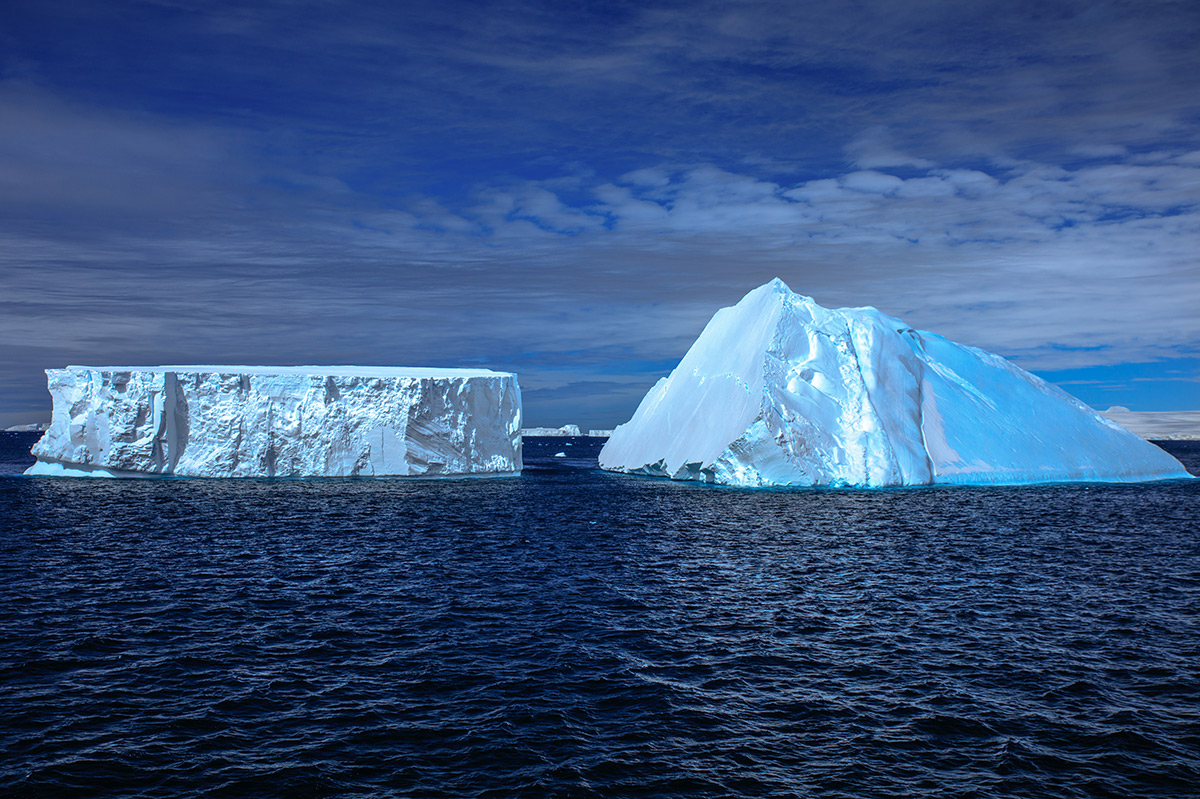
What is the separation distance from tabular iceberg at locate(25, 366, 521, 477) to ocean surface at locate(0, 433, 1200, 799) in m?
17.8

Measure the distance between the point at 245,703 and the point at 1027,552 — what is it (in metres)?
19.5

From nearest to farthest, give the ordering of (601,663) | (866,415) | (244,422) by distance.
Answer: (601,663) → (866,415) → (244,422)

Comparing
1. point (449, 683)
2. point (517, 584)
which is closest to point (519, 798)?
point (449, 683)

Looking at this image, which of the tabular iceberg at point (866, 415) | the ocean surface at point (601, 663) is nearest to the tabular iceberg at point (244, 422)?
the tabular iceberg at point (866, 415)

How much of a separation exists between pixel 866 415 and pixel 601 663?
2769 centimetres

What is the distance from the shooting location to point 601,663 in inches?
467

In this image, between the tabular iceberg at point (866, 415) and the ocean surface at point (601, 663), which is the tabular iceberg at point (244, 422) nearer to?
the tabular iceberg at point (866, 415)

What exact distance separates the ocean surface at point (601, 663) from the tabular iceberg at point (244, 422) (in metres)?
17.8

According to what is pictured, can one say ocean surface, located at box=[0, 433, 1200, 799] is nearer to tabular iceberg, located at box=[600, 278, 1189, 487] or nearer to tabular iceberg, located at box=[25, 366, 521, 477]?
tabular iceberg, located at box=[600, 278, 1189, 487]

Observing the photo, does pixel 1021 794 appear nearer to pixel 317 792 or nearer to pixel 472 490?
pixel 317 792

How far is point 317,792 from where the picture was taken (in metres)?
7.88

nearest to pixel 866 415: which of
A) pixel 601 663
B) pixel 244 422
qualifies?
pixel 601 663

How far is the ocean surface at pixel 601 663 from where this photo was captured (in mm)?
8344

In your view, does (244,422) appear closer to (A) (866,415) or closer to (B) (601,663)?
(A) (866,415)
